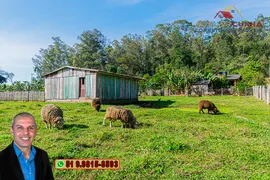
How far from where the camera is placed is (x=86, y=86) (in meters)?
21.5

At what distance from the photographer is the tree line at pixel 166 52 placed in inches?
2495

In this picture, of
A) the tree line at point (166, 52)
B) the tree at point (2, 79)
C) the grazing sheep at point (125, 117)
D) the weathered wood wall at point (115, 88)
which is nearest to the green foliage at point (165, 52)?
the tree line at point (166, 52)

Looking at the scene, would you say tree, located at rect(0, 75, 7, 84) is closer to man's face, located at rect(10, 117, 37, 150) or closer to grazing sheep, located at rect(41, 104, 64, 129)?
grazing sheep, located at rect(41, 104, 64, 129)

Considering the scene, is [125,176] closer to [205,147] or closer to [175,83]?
[205,147]

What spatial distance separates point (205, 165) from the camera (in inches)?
204

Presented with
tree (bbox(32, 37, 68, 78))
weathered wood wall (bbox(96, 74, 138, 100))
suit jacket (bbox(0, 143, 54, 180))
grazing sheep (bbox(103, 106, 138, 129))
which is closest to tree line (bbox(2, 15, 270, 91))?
tree (bbox(32, 37, 68, 78))

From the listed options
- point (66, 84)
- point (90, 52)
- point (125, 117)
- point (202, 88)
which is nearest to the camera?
point (125, 117)

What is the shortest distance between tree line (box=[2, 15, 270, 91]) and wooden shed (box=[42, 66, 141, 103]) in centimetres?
2927

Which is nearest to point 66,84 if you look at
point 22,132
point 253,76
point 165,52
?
point 22,132

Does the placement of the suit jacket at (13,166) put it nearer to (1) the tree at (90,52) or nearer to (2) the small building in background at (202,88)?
(2) the small building in background at (202,88)

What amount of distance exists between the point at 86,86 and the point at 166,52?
189ft

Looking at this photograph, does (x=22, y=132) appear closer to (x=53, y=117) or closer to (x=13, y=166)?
(x=13, y=166)

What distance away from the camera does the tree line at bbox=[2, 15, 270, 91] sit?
6338cm

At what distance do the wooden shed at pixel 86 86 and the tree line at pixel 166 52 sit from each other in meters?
29.3
